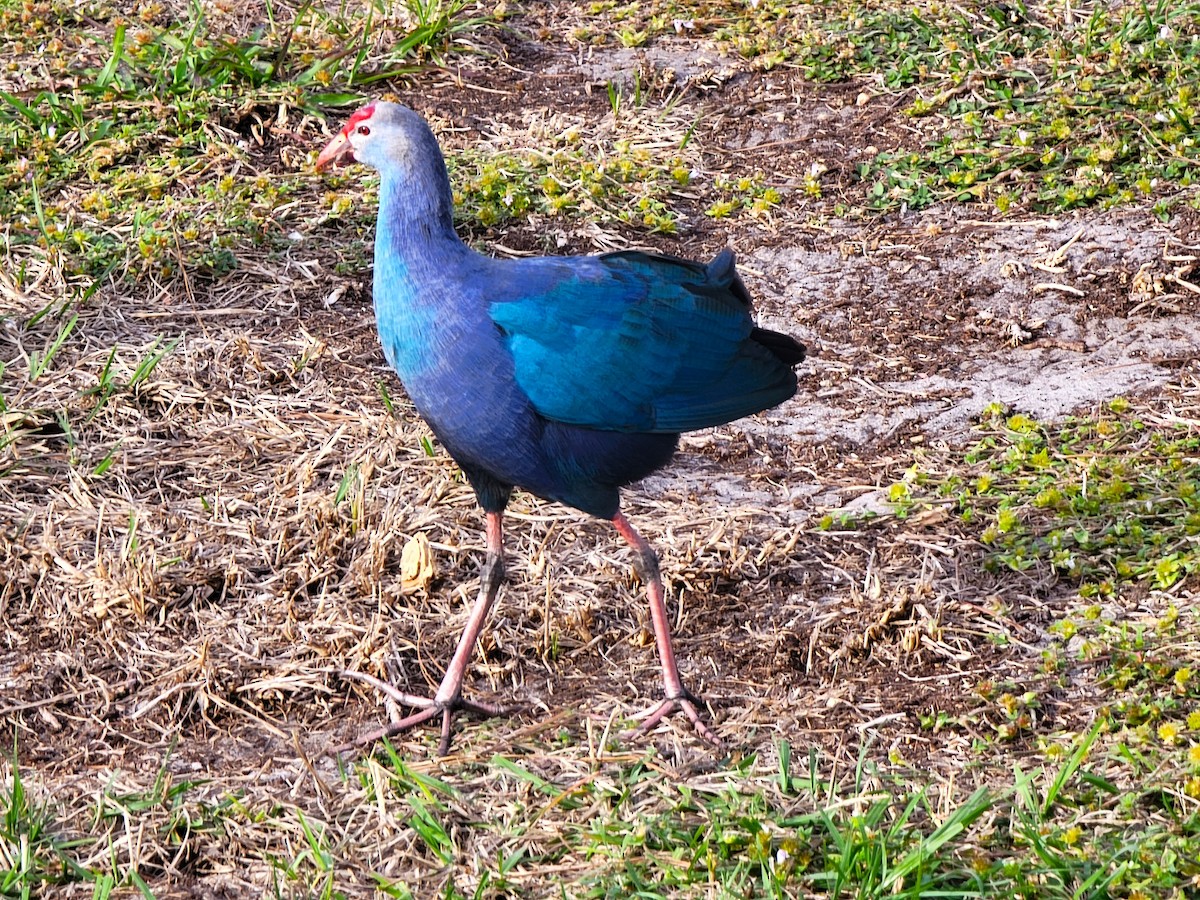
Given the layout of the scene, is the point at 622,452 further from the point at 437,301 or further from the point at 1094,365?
the point at 1094,365

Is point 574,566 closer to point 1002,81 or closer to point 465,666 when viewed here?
point 465,666

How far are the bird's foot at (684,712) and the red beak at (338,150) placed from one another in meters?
1.64

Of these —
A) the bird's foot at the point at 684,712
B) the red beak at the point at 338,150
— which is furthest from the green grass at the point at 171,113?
the bird's foot at the point at 684,712

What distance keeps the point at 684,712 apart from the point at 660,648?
0.17 meters

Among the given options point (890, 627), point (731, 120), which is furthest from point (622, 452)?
point (731, 120)

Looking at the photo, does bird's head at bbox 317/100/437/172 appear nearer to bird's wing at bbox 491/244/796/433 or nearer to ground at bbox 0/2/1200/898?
bird's wing at bbox 491/244/796/433

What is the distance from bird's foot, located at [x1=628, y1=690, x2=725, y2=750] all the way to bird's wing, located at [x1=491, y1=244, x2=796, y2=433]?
69cm

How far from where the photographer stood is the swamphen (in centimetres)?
335

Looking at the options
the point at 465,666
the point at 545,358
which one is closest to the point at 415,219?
the point at 545,358

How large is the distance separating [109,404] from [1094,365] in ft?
Result: 10.8

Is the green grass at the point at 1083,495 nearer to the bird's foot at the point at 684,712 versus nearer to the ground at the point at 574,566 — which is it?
the ground at the point at 574,566

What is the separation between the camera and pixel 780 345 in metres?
3.74

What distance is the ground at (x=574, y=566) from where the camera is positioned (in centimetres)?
321

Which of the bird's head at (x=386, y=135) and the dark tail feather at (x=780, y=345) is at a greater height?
the bird's head at (x=386, y=135)
